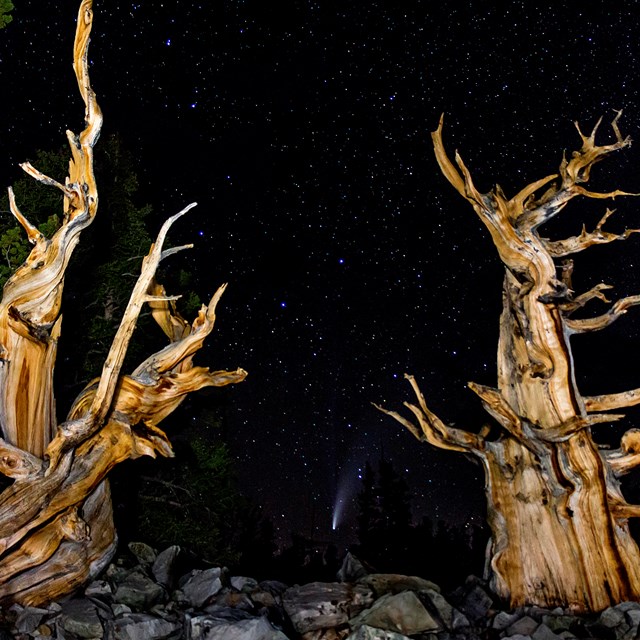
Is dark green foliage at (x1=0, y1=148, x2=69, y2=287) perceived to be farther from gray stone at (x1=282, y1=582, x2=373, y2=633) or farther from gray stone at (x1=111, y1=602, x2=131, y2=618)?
gray stone at (x1=282, y1=582, x2=373, y2=633)

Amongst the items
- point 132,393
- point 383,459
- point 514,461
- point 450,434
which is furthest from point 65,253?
point 383,459

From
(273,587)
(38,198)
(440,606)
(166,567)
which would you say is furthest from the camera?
(38,198)

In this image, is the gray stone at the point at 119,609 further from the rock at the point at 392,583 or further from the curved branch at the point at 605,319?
the curved branch at the point at 605,319

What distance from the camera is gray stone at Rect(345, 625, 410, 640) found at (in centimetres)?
448

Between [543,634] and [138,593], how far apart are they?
359 cm

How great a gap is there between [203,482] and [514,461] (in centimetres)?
532

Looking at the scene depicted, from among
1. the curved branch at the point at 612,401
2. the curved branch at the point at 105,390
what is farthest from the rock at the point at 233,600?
the curved branch at the point at 612,401

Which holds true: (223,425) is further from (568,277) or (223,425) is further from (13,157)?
(568,277)

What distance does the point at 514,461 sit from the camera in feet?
22.3

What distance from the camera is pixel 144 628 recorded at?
4.75 meters

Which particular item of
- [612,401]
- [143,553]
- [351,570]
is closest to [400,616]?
[351,570]

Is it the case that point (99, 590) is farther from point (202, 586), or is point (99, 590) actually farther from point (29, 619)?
point (202, 586)

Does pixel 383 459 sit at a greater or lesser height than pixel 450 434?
lesser

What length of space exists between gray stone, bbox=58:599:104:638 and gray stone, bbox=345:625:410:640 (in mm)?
2065
